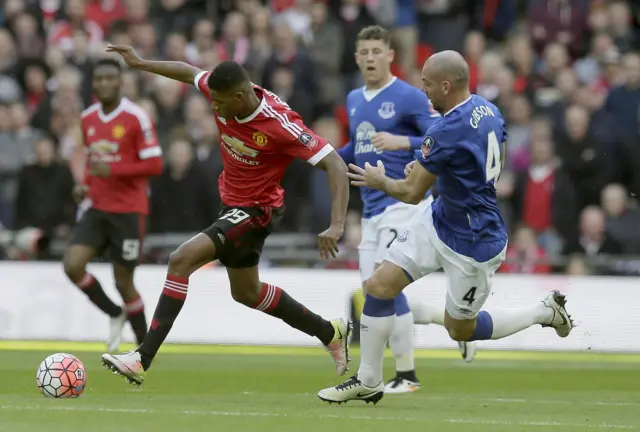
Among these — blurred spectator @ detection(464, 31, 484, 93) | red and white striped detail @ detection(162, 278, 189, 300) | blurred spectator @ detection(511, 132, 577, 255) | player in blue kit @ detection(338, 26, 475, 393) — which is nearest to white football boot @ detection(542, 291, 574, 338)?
player in blue kit @ detection(338, 26, 475, 393)

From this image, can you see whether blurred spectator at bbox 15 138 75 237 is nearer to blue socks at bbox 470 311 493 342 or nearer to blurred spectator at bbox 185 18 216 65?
blurred spectator at bbox 185 18 216 65

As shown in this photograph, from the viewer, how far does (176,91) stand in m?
18.1

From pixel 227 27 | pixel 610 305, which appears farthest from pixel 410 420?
pixel 227 27

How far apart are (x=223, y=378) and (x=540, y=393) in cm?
272

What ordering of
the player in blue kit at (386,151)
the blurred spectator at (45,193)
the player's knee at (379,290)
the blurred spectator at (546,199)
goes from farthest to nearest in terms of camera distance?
the blurred spectator at (45,193) < the blurred spectator at (546,199) < the player in blue kit at (386,151) < the player's knee at (379,290)

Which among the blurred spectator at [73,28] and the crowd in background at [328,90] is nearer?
the crowd in background at [328,90]

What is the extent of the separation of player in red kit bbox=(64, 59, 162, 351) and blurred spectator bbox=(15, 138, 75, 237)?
3568mm

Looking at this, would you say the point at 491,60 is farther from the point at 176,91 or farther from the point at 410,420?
the point at 410,420

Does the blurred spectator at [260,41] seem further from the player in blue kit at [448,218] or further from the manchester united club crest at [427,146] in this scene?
Result: the manchester united club crest at [427,146]

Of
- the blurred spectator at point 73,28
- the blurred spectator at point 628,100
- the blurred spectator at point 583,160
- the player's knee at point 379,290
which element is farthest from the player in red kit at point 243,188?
the blurred spectator at point 73,28

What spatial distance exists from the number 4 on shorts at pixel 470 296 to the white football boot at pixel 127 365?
228 centimetres

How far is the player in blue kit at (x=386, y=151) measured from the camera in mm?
10984

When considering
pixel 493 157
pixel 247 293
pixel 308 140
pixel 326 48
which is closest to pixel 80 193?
pixel 247 293

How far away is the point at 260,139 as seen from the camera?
32.3 feet
